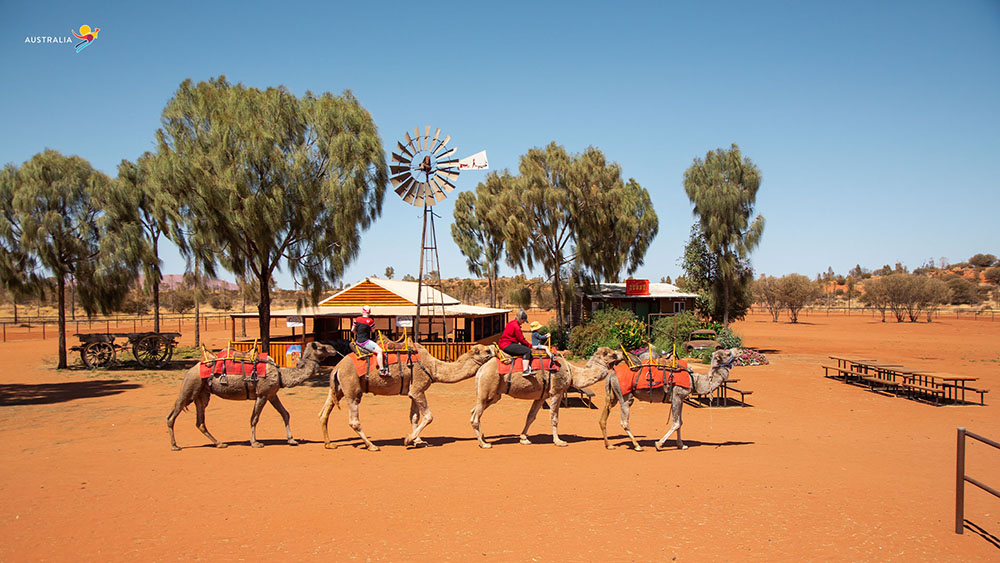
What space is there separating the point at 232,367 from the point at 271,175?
13136 mm

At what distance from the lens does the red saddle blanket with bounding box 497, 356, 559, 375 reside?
10.2m

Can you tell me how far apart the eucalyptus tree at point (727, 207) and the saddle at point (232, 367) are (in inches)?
1139

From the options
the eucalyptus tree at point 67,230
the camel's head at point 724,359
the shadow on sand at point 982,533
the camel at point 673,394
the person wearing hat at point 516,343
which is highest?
the eucalyptus tree at point 67,230

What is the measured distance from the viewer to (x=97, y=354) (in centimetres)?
2461

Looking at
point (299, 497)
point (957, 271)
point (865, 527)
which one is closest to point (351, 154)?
point (299, 497)

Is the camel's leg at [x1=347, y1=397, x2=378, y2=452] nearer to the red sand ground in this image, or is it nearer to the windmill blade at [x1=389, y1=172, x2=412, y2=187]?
the red sand ground

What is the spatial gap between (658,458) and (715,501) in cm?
226

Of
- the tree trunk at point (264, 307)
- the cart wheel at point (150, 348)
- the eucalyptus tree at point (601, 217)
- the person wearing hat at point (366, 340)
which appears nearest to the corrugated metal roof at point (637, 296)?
the eucalyptus tree at point (601, 217)

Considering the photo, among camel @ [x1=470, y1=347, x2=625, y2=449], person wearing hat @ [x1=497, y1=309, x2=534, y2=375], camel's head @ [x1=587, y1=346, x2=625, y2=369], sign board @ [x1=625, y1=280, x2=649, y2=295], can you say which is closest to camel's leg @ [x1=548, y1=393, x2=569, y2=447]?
camel @ [x1=470, y1=347, x2=625, y2=449]

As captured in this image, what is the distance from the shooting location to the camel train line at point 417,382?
9.98m

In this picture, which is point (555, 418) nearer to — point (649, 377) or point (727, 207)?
point (649, 377)

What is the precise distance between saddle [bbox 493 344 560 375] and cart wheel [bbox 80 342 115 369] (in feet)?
Answer: 73.0

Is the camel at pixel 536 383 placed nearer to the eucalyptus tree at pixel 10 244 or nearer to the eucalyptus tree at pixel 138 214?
the eucalyptus tree at pixel 138 214

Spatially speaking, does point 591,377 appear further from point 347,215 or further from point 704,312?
point 704,312
